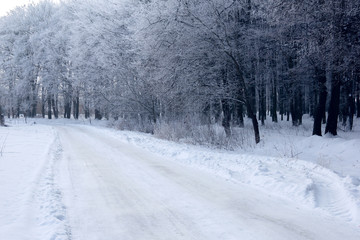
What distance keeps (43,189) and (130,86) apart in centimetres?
2052

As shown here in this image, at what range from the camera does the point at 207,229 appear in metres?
4.37

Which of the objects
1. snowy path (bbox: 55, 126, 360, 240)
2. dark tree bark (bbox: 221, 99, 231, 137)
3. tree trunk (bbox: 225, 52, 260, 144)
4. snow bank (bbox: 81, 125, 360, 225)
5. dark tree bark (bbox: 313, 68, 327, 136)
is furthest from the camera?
dark tree bark (bbox: 313, 68, 327, 136)

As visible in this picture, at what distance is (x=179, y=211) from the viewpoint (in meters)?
5.17

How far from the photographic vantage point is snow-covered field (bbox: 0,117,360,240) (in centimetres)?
436

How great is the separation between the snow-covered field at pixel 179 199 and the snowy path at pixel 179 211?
14 millimetres

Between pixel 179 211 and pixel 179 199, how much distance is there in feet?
2.38

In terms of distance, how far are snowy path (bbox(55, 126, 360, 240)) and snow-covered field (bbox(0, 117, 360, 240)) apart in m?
0.01

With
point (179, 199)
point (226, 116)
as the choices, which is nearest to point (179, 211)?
point (179, 199)

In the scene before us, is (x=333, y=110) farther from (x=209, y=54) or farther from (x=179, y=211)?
(x=179, y=211)

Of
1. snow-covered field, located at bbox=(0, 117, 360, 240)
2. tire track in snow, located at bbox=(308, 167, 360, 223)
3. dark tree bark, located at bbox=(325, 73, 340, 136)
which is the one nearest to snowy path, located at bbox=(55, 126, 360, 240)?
snow-covered field, located at bbox=(0, 117, 360, 240)

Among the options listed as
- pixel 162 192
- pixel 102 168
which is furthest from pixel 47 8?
pixel 162 192

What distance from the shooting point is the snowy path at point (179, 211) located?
427 cm

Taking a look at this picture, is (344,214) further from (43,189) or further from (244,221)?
(43,189)

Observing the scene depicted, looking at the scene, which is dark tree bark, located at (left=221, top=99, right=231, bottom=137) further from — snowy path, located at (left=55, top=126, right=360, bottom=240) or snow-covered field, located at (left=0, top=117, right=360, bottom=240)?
snowy path, located at (left=55, top=126, right=360, bottom=240)
